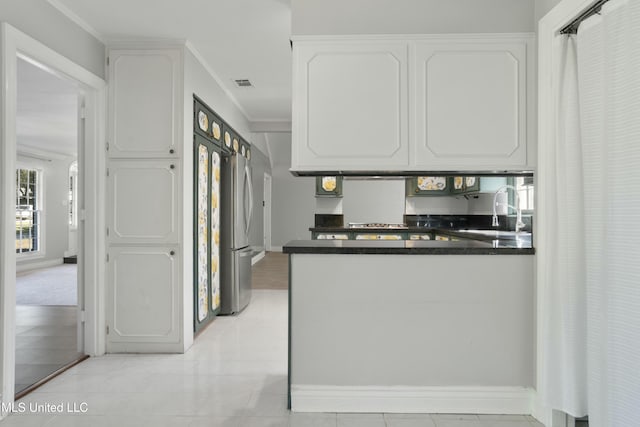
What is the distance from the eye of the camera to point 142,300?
11.3ft

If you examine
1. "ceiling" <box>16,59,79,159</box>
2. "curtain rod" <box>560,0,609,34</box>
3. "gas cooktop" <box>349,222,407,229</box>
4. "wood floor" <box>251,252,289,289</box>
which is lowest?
"wood floor" <box>251,252,289,289</box>

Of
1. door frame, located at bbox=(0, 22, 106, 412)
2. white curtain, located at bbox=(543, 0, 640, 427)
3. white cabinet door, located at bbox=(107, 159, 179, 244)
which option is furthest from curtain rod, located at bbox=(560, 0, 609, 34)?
door frame, located at bbox=(0, 22, 106, 412)

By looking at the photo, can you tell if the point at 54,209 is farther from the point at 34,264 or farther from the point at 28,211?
the point at 34,264

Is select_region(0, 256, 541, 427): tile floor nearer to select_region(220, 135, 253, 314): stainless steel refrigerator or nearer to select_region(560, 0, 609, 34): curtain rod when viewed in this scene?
select_region(220, 135, 253, 314): stainless steel refrigerator

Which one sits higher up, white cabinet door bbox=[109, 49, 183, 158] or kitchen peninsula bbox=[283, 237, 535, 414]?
white cabinet door bbox=[109, 49, 183, 158]

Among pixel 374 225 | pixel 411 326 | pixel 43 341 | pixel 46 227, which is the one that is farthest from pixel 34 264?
pixel 411 326

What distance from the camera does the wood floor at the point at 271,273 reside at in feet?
21.6

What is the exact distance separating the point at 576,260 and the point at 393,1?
1.72 meters

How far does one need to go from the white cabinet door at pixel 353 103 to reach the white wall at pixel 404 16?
10 centimetres

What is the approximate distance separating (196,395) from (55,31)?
248 centimetres

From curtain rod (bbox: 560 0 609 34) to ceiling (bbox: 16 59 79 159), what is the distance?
411cm

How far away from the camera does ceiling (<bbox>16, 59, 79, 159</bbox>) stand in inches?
173

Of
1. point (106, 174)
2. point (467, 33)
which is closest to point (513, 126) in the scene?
point (467, 33)

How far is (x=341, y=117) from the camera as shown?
2.48m
